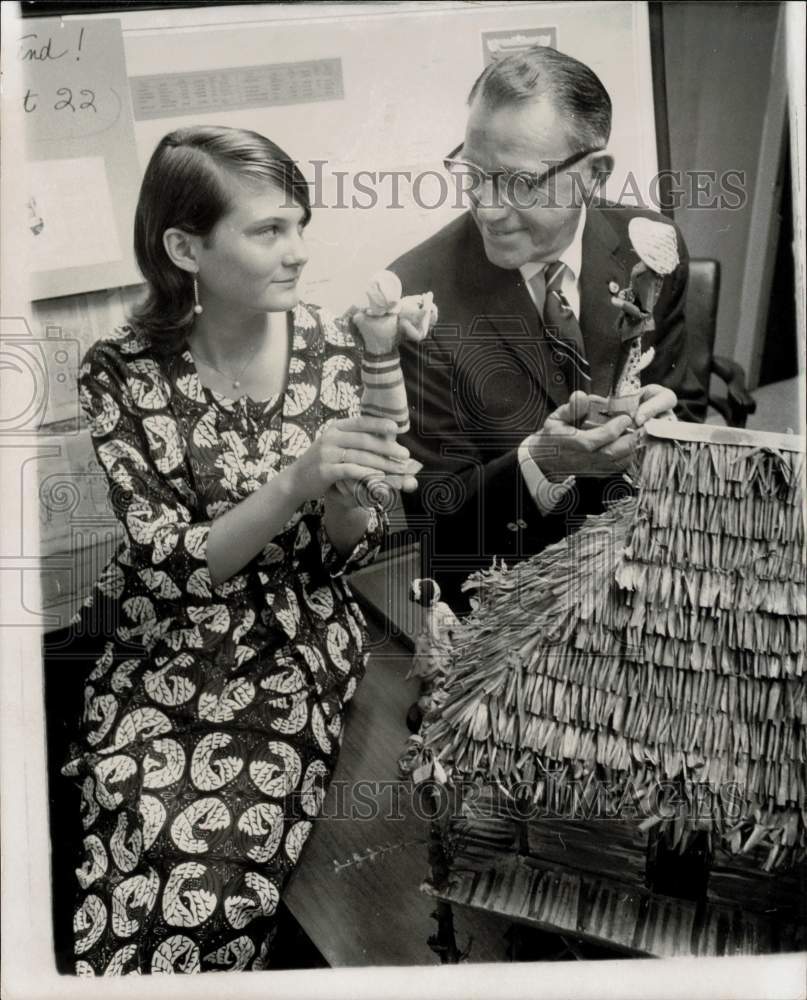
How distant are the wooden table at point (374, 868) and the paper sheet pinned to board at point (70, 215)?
0.61 metres

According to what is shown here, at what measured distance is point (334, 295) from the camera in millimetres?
1246

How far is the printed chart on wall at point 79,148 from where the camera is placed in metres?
1.22

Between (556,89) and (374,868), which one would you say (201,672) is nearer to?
(374,868)

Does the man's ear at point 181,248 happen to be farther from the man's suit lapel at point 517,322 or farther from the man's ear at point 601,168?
the man's ear at point 601,168

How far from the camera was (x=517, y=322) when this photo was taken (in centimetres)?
126

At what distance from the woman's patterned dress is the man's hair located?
34 centimetres

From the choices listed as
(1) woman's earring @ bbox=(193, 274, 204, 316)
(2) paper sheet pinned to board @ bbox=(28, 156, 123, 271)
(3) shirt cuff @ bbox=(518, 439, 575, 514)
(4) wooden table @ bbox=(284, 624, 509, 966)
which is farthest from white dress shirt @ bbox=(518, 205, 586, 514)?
(2) paper sheet pinned to board @ bbox=(28, 156, 123, 271)

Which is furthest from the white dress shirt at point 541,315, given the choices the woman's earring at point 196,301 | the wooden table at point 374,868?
the woman's earring at point 196,301

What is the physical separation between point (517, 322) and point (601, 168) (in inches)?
8.2

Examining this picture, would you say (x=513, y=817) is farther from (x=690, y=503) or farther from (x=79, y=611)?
(x=79, y=611)

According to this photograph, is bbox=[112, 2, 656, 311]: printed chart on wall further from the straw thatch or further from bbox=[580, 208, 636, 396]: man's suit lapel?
the straw thatch

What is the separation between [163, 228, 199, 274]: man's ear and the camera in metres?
1.23

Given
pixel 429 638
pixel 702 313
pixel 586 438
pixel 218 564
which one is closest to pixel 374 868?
pixel 429 638

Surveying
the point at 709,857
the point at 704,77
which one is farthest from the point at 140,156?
the point at 709,857
